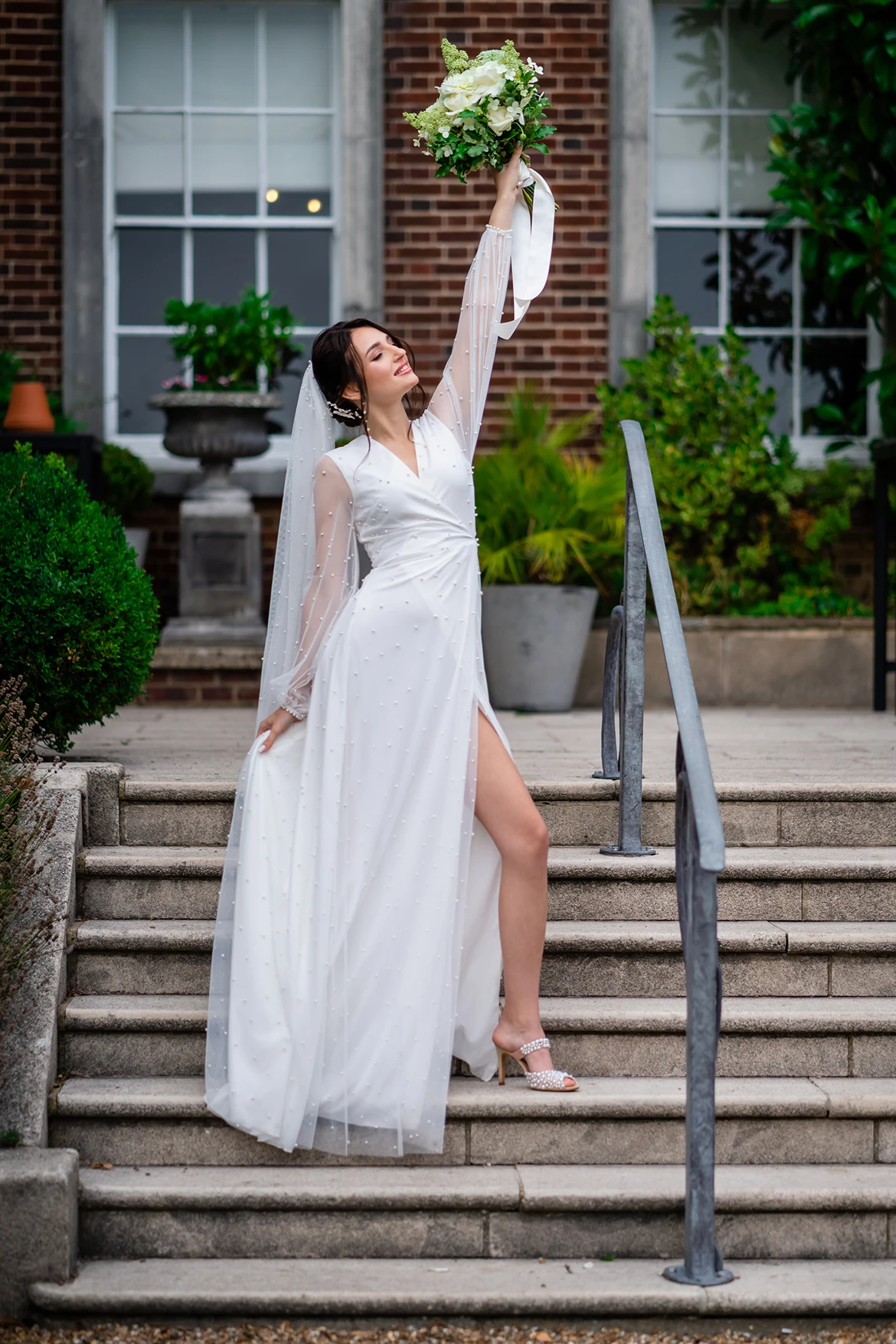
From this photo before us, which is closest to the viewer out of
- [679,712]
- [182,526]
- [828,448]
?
[679,712]

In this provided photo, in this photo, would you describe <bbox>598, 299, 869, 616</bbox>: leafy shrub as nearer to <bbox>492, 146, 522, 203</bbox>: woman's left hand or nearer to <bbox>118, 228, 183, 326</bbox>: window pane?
<bbox>118, 228, 183, 326</bbox>: window pane

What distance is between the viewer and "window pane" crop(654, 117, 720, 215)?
7.74m

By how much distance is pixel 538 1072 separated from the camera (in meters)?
3.34

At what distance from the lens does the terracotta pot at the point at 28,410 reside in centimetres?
669

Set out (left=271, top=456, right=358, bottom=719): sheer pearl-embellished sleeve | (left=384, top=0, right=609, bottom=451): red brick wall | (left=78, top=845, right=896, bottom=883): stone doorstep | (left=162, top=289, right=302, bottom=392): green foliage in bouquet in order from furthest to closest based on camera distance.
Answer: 1. (left=384, top=0, right=609, bottom=451): red brick wall
2. (left=162, top=289, right=302, bottom=392): green foliage in bouquet
3. (left=78, top=845, right=896, bottom=883): stone doorstep
4. (left=271, top=456, right=358, bottom=719): sheer pearl-embellished sleeve

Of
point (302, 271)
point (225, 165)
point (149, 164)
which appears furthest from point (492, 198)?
point (149, 164)

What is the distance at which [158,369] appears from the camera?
25.5 ft

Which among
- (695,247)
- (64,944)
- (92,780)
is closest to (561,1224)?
(64,944)

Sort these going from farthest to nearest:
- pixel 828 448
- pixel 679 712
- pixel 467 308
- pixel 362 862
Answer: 1. pixel 828 448
2. pixel 467 308
3. pixel 362 862
4. pixel 679 712

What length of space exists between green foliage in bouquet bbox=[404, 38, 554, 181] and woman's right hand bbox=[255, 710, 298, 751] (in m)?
1.30

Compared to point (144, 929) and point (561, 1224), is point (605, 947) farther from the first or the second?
point (144, 929)

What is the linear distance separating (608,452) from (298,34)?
2853 millimetres

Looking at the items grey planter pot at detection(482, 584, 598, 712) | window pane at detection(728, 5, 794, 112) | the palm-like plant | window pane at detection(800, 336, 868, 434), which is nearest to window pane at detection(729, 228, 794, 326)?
window pane at detection(800, 336, 868, 434)

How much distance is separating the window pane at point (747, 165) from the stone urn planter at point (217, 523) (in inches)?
110
